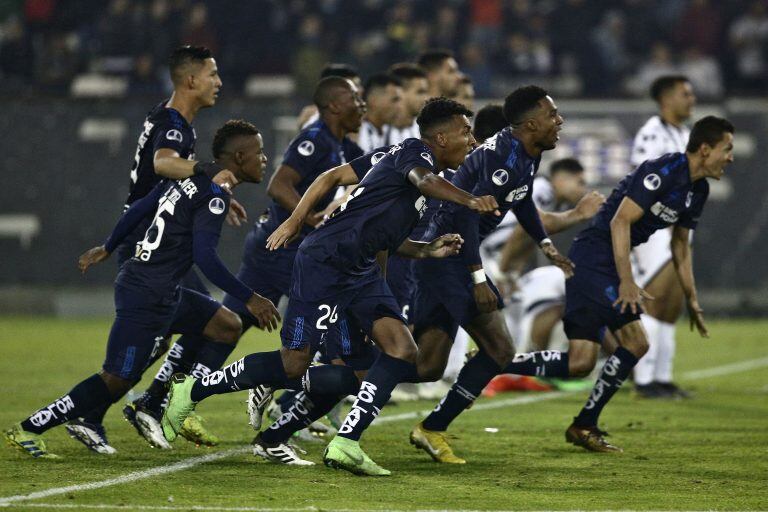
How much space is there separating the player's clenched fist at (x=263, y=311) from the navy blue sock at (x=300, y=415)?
47cm

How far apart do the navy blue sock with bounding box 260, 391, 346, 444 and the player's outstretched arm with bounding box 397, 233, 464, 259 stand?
917 millimetres

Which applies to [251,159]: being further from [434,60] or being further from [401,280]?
[434,60]

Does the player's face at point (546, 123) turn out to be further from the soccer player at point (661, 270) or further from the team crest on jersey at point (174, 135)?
the soccer player at point (661, 270)

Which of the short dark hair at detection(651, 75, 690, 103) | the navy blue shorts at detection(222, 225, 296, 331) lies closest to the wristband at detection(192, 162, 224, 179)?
the navy blue shorts at detection(222, 225, 296, 331)

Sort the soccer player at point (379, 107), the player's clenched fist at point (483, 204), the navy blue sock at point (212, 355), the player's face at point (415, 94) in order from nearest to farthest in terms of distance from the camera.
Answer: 1. the player's clenched fist at point (483, 204)
2. the navy blue sock at point (212, 355)
3. the soccer player at point (379, 107)
4. the player's face at point (415, 94)

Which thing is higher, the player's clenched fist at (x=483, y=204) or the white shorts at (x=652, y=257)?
the player's clenched fist at (x=483, y=204)

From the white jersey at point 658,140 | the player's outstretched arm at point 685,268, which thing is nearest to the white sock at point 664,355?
the white jersey at point 658,140

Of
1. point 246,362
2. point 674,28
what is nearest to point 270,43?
point 674,28

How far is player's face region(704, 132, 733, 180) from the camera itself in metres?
8.92

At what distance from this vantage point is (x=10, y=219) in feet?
61.6

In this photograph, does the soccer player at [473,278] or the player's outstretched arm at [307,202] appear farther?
the soccer player at [473,278]

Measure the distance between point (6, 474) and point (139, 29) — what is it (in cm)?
1377

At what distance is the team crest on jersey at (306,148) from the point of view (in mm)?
9039

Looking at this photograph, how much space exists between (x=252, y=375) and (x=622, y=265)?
258 cm
